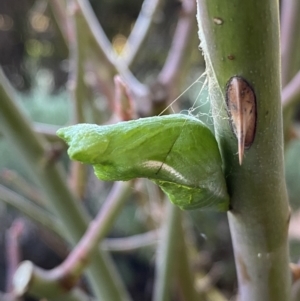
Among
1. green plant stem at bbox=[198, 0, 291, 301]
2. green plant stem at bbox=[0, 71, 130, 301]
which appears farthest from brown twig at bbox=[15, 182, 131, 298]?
green plant stem at bbox=[198, 0, 291, 301]

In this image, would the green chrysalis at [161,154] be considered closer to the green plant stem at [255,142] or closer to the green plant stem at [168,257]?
the green plant stem at [255,142]

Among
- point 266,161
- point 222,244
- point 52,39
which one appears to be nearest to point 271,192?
point 266,161

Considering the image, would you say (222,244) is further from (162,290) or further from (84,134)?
(84,134)

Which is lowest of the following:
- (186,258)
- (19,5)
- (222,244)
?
(222,244)

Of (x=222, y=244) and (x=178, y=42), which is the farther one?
(x=222, y=244)

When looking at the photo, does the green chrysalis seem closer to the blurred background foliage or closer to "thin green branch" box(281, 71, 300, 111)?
the blurred background foliage

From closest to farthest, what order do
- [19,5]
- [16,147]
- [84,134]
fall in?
[84,134] < [16,147] < [19,5]

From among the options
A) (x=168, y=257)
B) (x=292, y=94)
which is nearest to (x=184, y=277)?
(x=168, y=257)
